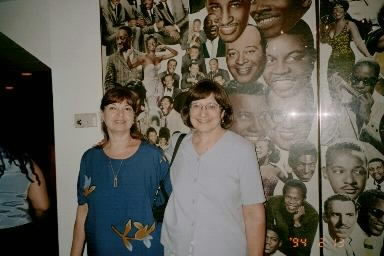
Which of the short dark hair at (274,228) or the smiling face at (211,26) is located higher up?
the smiling face at (211,26)

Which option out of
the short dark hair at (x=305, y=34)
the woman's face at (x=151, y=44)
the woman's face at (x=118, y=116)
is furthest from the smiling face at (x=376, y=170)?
the woman's face at (x=151, y=44)

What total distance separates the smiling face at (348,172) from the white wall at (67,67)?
1.87 meters

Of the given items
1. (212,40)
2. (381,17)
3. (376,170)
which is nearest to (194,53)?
(212,40)

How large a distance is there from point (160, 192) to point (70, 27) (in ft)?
5.54

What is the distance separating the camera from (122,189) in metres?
1.69

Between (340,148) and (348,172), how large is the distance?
0.17m

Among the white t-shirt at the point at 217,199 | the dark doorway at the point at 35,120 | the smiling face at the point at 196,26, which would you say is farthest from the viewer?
the dark doorway at the point at 35,120

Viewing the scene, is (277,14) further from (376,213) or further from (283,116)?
(376,213)

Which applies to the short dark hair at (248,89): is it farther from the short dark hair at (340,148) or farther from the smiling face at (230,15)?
the short dark hair at (340,148)

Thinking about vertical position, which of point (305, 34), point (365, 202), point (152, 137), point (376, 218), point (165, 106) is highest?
point (305, 34)

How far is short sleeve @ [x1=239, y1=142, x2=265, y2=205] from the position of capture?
1.48 meters

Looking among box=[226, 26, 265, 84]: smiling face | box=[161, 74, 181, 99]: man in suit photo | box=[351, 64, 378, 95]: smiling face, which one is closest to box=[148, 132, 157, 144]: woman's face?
box=[161, 74, 181, 99]: man in suit photo

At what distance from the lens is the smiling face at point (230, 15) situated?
203cm

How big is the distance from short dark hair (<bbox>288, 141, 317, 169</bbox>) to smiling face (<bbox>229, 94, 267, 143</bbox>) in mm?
244
